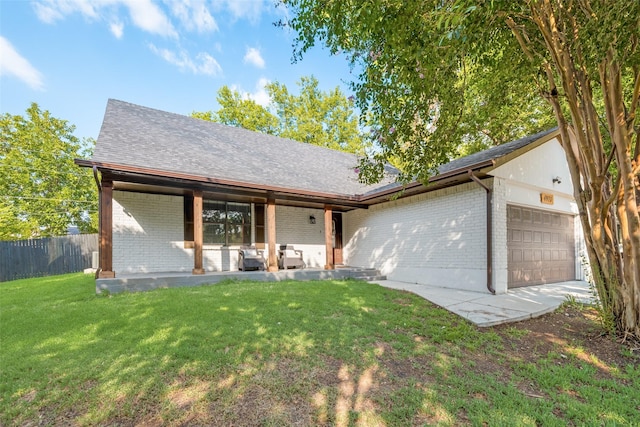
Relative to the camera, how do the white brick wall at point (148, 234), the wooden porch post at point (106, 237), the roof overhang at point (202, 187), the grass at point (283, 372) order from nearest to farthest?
the grass at point (283, 372) < the wooden porch post at point (106, 237) < the roof overhang at point (202, 187) < the white brick wall at point (148, 234)

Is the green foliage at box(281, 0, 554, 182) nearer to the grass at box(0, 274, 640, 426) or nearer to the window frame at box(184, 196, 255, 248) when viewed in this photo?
the grass at box(0, 274, 640, 426)

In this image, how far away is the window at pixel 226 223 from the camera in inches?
363

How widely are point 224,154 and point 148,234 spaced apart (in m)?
3.34

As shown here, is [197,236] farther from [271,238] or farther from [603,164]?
[603,164]

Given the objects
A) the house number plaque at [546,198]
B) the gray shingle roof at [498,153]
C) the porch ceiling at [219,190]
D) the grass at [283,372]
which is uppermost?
the gray shingle roof at [498,153]

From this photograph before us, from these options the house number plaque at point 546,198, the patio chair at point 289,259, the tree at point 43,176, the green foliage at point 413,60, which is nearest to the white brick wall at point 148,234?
the patio chair at point 289,259

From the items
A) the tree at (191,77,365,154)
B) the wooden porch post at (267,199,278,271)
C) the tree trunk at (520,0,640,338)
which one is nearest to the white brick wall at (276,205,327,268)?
the wooden porch post at (267,199,278,271)

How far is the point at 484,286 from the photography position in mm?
6750

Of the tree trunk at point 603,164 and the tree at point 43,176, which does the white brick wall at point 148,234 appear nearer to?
A: the tree trunk at point 603,164

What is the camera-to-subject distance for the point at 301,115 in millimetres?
24359

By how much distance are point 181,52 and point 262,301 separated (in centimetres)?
1350

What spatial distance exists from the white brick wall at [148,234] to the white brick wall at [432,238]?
5904 mm

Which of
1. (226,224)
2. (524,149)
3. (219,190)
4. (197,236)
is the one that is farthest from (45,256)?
(524,149)

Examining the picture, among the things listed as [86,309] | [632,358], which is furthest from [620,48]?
[86,309]
